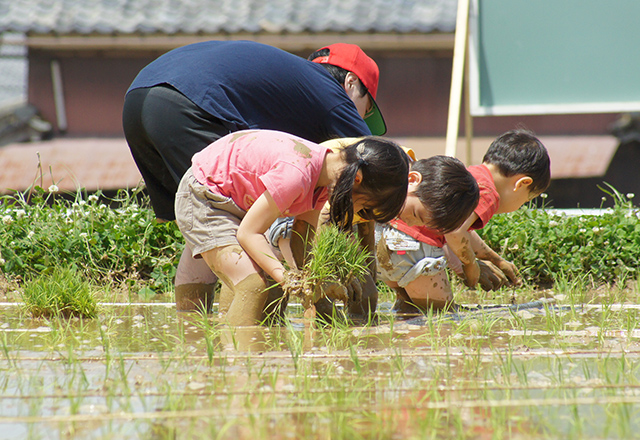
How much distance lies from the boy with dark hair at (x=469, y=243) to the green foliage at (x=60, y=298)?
151 cm

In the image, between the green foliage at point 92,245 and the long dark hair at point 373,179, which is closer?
the long dark hair at point 373,179

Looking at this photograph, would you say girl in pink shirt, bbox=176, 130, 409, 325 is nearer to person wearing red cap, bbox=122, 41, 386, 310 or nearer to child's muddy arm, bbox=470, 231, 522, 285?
person wearing red cap, bbox=122, 41, 386, 310

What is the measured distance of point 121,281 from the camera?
4.31 metres

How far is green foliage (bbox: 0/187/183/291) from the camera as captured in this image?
167 inches

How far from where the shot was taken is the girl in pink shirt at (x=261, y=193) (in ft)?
8.99

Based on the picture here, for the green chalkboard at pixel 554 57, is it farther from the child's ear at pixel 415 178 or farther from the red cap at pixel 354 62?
the child's ear at pixel 415 178

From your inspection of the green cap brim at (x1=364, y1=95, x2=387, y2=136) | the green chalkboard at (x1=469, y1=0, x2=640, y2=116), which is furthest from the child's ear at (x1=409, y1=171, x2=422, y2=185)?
the green chalkboard at (x1=469, y1=0, x2=640, y2=116)

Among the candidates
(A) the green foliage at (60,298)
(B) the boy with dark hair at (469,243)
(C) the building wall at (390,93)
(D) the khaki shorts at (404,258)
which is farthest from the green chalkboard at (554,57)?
(A) the green foliage at (60,298)

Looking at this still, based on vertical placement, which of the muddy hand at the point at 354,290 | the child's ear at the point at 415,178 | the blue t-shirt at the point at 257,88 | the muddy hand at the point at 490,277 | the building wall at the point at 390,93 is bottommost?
the building wall at the point at 390,93

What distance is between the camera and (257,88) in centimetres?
308

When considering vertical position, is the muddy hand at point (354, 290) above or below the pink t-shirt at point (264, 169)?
below

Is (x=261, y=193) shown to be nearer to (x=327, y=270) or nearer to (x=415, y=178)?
(x=327, y=270)

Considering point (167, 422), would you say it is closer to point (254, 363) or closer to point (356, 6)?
point (254, 363)

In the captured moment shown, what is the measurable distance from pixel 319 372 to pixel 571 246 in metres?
2.72
